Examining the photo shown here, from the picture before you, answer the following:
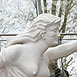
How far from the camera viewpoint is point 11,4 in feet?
12.5

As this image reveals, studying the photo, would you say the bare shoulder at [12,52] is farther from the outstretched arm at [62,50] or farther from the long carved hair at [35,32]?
the outstretched arm at [62,50]

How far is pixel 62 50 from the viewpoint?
3.79 feet

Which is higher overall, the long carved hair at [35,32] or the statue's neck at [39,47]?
the long carved hair at [35,32]

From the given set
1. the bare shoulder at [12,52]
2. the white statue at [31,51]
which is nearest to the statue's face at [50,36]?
the white statue at [31,51]

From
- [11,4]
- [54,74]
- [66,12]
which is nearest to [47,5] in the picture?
[66,12]

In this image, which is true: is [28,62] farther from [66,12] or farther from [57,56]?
[66,12]

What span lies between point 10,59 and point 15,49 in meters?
0.04

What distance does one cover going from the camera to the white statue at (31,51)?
40.4 inches

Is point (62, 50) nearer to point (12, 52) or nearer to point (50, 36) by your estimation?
point (50, 36)

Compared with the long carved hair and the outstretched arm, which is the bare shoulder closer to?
the long carved hair

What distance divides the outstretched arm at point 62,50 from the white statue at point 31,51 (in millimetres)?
56

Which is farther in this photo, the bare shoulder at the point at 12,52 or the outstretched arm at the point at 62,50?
the outstretched arm at the point at 62,50

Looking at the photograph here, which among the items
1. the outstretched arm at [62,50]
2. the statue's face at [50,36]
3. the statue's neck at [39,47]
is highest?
the statue's face at [50,36]

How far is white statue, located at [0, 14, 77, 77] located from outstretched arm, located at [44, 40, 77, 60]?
0.06 metres
